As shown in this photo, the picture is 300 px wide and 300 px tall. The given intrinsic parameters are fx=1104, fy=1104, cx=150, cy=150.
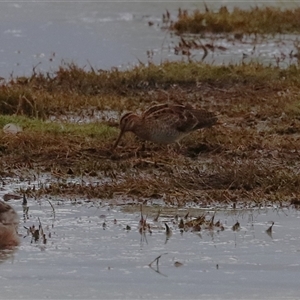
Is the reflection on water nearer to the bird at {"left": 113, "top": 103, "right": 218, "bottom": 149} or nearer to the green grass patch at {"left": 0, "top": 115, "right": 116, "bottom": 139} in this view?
the bird at {"left": 113, "top": 103, "right": 218, "bottom": 149}

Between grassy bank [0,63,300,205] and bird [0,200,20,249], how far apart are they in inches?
38.8

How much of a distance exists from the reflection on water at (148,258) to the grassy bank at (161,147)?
0.56m

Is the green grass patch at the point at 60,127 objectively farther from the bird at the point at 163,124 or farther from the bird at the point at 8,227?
the bird at the point at 8,227

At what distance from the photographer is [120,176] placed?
9016 millimetres

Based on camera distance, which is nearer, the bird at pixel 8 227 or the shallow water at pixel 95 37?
the bird at pixel 8 227

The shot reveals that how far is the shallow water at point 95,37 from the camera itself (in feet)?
50.4

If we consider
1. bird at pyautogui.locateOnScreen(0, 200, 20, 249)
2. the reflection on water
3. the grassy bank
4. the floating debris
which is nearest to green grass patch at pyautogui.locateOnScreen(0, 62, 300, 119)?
the grassy bank

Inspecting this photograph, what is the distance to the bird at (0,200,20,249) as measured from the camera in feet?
23.1

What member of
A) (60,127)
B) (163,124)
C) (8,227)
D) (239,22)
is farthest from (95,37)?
(8,227)

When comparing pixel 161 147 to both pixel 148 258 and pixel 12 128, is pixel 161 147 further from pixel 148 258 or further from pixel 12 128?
pixel 148 258

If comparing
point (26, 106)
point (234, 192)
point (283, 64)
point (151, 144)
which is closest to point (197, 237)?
point (234, 192)

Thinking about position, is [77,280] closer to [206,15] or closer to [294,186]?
[294,186]

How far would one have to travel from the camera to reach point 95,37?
674 inches

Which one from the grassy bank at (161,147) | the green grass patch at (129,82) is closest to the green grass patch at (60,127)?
the grassy bank at (161,147)
